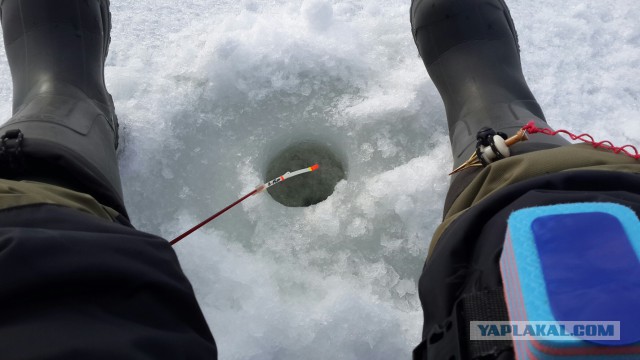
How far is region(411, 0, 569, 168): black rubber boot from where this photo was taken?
1.20m

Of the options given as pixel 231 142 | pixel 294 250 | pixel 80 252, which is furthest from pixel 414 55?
pixel 80 252

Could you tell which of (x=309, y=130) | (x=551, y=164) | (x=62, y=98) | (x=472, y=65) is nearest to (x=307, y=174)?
(x=309, y=130)

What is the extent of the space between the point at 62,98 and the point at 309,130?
0.62m

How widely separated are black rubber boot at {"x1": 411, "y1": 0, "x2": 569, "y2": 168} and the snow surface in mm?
78

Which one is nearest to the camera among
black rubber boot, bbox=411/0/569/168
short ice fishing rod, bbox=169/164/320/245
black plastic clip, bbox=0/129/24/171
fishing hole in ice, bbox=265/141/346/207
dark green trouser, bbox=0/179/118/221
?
dark green trouser, bbox=0/179/118/221

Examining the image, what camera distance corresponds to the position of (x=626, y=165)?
2.13ft

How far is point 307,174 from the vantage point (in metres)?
1.40

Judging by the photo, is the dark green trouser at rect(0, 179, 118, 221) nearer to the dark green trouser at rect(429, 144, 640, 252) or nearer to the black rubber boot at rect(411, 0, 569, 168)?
the dark green trouser at rect(429, 144, 640, 252)

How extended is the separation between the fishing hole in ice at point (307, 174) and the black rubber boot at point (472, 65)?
0.34m

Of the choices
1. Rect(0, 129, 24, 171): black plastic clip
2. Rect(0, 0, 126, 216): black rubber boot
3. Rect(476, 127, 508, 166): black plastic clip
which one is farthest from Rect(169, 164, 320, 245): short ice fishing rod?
Rect(476, 127, 508, 166): black plastic clip

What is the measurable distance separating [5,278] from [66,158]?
0.40m

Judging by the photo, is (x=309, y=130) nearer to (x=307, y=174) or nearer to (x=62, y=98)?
(x=307, y=174)

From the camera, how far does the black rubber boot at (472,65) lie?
1.20 metres

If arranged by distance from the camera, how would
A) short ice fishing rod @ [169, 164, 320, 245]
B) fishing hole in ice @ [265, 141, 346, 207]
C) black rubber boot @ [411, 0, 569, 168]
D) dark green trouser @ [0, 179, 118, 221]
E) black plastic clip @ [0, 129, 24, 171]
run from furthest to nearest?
fishing hole in ice @ [265, 141, 346, 207]
black rubber boot @ [411, 0, 569, 168]
short ice fishing rod @ [169, 164, 320, 245]
black plastic clip @ [0, 129, 24, 171]
dark green trouser @ [0, 179, 118, 221]
